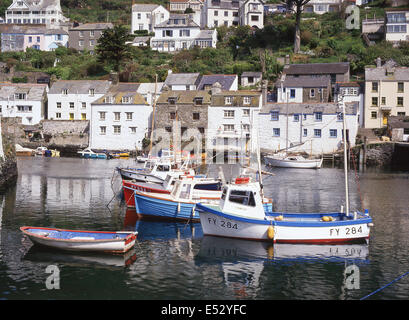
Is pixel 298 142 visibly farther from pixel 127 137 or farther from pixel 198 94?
pixel 127 137

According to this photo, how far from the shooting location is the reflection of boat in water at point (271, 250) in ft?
82.9

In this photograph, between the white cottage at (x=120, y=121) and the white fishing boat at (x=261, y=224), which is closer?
the white fishing boat at (x=261, y=224)

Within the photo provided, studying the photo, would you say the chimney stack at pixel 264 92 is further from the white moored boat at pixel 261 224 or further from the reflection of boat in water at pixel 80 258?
the reflection of boat in water at pixel 80 258

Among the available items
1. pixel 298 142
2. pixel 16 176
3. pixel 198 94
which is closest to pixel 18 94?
pixel 198 94

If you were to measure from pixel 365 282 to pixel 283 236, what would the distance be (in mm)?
5907

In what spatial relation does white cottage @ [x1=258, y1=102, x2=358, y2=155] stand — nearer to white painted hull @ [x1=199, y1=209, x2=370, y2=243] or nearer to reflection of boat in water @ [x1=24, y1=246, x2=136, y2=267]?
white painted hull @ [x1=199, y1=209, x2=370, y2=243]

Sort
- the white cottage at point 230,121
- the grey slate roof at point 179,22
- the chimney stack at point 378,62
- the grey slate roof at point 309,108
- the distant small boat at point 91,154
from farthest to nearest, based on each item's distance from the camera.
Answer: the grey slate roof at point 179,22 < the chimney stack at point 378,62 < the distant small boat at point 91,154 < the white cottage at point 230,121 < the grey slate roof at point 309,108

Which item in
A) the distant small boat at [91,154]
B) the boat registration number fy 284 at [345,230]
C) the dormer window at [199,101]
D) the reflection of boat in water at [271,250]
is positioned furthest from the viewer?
the dormer window at [199,101]

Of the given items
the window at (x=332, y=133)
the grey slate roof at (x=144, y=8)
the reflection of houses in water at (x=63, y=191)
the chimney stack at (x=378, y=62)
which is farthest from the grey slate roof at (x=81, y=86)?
the chimney stack at (x=378, y=62)

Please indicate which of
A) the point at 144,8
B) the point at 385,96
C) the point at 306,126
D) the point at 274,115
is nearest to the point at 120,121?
the point at 274,115

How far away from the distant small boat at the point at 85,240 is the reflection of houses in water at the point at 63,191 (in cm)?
1137

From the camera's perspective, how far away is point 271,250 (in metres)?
26.2

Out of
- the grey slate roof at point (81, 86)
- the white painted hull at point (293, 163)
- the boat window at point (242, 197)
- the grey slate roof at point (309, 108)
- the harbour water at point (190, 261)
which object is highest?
the grey slate roof at point (81, 86)

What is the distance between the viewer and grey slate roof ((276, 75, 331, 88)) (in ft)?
247
